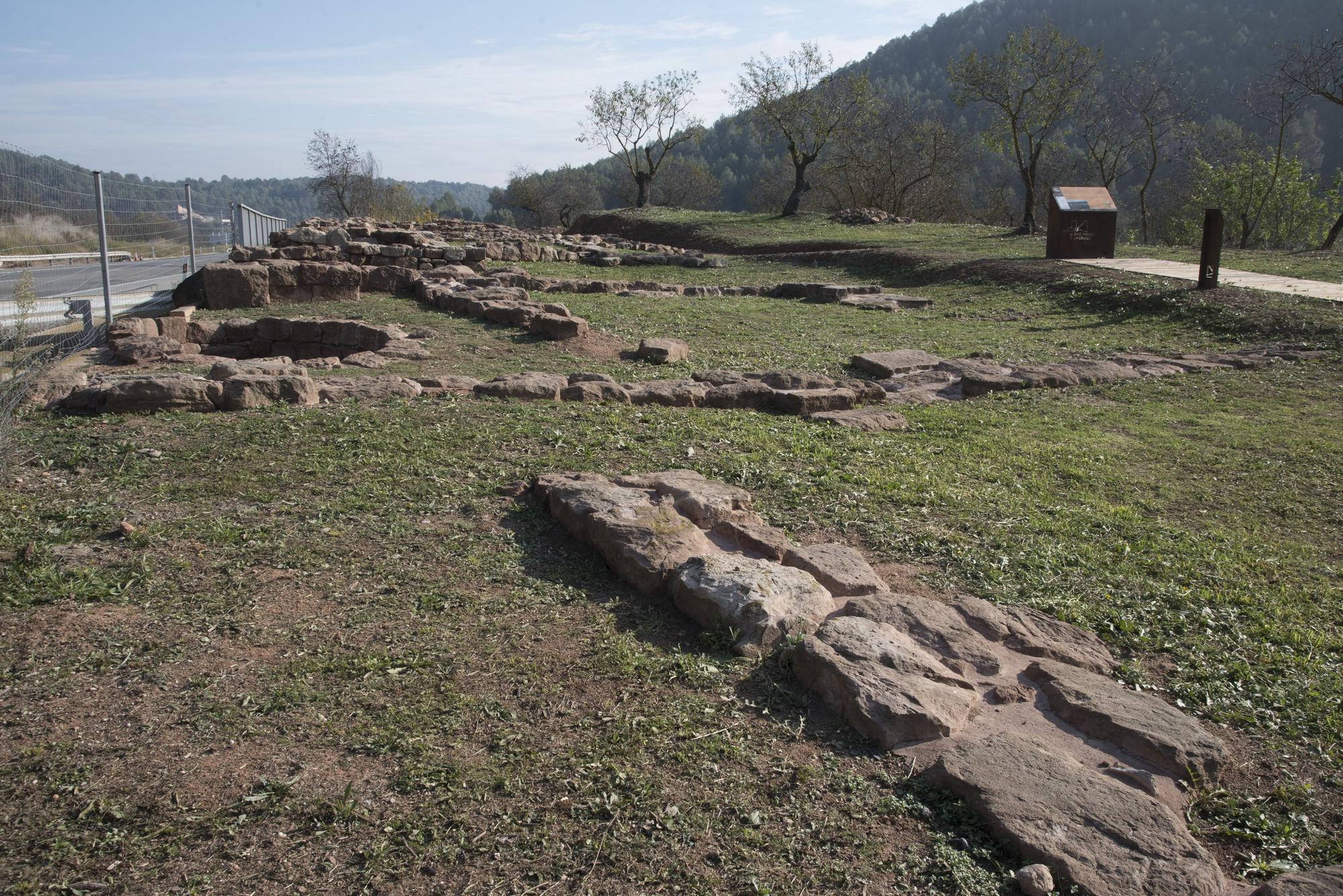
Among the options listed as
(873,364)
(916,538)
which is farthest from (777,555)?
(873,364)

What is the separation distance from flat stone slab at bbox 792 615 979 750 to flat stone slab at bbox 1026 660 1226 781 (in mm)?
353

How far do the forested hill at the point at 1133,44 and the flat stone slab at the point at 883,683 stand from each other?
55.7 meters

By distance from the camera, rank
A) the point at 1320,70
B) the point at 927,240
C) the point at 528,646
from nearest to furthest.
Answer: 1. the point at 528,646
2. the point at 1320,70
3. the point at 927,240

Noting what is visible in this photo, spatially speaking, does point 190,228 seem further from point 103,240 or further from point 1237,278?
point 1237,278

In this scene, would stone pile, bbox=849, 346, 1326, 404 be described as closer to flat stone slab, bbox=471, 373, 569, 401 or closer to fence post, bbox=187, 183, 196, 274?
flat stone slab, bbox=471, 373, 569, 401

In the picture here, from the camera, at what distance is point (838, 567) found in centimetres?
454

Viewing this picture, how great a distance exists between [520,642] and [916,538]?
2.47 metres

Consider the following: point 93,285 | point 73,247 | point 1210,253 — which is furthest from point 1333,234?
point 93,285

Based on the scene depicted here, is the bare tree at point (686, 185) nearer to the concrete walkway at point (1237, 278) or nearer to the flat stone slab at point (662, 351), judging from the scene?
the concrete walkway at point (1237, 278)

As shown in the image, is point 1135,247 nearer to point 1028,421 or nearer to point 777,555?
point 1028,421

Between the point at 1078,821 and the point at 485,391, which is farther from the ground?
the point at 485,391

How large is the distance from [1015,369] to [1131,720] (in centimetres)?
705

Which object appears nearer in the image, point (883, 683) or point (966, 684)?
point (883, 683)

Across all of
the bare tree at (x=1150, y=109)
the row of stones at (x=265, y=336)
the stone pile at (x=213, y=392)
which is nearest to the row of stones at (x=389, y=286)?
the row of stones at (x=265, y=336)
